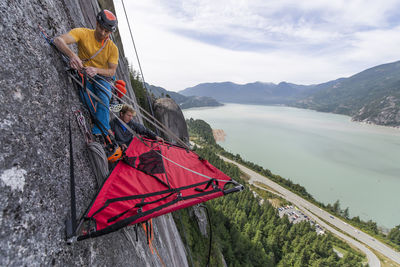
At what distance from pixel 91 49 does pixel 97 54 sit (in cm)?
9

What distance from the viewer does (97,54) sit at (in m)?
2.70

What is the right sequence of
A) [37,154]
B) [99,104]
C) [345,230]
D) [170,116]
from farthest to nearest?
[345,230]
[170,116]
[99,104]
[37,154]

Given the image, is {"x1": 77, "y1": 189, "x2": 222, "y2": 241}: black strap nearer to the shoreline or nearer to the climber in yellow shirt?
the climber in yellow shirt

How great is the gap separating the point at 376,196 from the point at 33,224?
7377 centimetres

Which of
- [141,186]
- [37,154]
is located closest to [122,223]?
[141,186]

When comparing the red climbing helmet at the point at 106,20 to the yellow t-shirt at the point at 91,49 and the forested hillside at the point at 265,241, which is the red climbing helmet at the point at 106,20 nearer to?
the yellow t-shirt at the point at 91,49

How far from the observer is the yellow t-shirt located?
2.51 m

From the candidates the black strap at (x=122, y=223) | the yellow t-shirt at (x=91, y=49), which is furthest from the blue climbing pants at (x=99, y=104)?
the black strap at (x=122, y=223)

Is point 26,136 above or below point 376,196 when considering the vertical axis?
above

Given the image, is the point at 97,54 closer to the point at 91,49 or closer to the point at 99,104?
the point at 91,49

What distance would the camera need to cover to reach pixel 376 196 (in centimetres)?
5084

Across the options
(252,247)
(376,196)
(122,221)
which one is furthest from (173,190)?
(376,196)

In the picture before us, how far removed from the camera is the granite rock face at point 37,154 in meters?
1.30

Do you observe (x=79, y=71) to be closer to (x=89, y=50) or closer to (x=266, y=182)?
(x=89, y=50)
